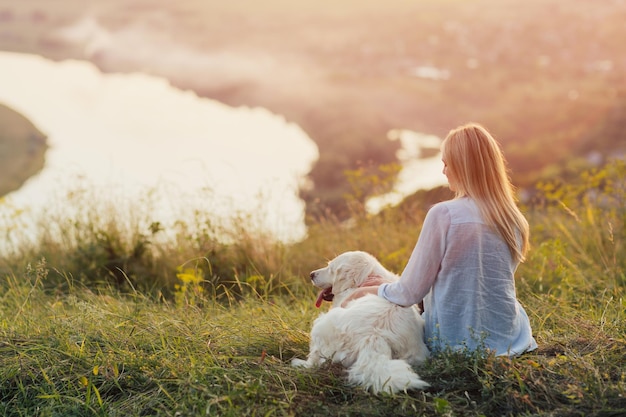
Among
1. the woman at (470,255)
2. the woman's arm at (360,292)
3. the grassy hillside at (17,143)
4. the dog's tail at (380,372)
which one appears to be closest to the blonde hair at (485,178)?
the woman at (470,255)

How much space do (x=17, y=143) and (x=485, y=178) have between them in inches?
581

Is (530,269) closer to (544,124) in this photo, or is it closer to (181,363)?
(181,363)

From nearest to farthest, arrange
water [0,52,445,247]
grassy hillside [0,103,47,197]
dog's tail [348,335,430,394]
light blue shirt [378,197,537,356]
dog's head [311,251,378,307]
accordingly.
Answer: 1. dog's tail [348,335,430,394]
2. light blue shirt [378,197,537,356]
3. dog's head [311,251,378,307]
4. water [0,52,445,247]
5. grassy hillside [0,103,47,197]

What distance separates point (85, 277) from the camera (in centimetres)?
Answer: 654

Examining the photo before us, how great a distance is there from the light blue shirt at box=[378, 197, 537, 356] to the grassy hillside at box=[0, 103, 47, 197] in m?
9.29

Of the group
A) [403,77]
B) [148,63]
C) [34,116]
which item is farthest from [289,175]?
[148,63]

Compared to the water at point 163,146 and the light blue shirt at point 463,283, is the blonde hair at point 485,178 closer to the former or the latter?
the light blue shirt at point 463,283

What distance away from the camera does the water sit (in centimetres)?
758

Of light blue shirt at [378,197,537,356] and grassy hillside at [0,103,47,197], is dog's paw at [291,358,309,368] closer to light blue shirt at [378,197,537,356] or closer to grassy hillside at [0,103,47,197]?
light blue shirt at [378,197,537,356]

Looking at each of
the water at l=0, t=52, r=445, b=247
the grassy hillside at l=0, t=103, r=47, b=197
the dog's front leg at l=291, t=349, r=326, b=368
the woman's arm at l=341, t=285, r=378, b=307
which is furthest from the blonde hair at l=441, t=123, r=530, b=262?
the grassy hillside at l=0, t=103, r=47, b=197

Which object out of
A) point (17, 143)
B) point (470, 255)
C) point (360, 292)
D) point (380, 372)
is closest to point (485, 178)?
point (470, 255)

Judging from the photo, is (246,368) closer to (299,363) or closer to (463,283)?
(299,363)

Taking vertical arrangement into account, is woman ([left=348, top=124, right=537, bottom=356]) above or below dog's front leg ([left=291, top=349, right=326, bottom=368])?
above

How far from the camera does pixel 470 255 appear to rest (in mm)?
3609
